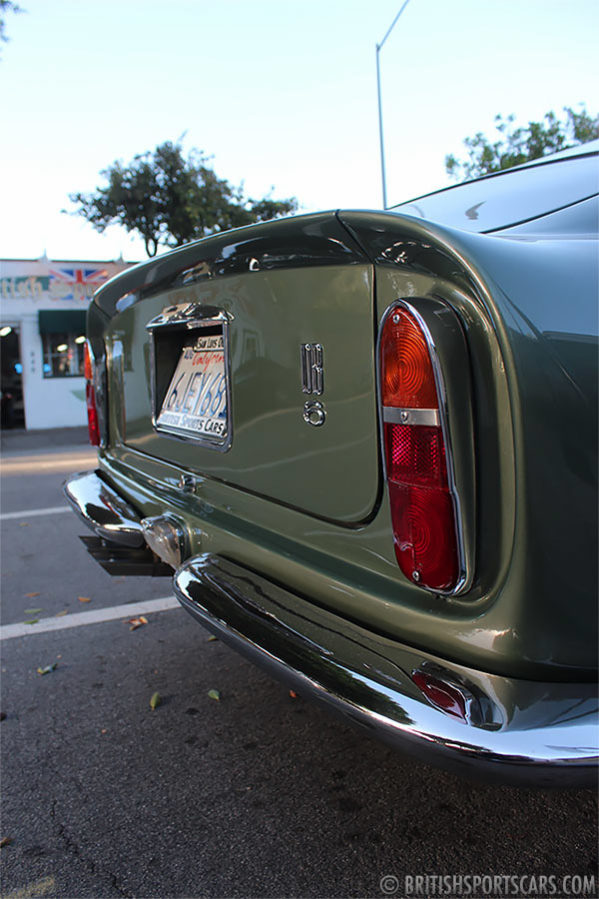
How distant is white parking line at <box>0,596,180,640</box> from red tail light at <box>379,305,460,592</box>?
2.01m

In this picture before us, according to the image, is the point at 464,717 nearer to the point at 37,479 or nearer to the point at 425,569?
the point at 425,569

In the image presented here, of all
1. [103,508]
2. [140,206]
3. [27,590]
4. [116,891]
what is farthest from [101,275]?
[116,891]

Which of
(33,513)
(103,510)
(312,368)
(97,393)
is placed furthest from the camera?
(33,513)

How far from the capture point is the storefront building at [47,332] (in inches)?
661

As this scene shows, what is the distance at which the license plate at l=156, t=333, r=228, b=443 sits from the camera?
2080 mm

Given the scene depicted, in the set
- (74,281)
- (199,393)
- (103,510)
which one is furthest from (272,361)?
(74,281)

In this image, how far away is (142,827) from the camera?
6.18 feet

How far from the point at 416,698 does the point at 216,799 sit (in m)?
1.00

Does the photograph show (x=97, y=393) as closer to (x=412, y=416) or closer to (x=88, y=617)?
(x=88, y=617)

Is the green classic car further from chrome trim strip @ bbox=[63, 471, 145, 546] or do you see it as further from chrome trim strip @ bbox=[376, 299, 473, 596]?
chrome trim strip @ bbox=[63, 471, 145, 546]

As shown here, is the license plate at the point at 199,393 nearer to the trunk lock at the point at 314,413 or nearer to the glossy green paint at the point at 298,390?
the glossy green paint at the point at 298,390

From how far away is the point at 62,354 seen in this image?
1741cm

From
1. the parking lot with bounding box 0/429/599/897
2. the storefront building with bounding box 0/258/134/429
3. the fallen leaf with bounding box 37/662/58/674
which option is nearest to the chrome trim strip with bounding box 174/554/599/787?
the parking lot with bounding box 0/429/599/897

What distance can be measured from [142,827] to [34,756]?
0.57 m
